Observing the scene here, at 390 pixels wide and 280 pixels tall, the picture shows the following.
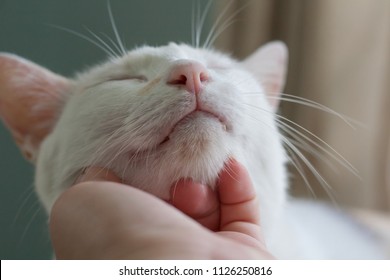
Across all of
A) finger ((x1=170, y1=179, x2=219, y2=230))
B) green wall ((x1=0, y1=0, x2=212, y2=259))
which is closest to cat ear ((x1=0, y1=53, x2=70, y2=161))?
green wall ((x1=0, y1=0, x2=212, y2=259))

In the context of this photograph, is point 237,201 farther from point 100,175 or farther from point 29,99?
point 29,99

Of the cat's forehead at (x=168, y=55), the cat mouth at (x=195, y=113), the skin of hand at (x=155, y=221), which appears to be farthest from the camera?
the cat's forehead at (x=168, y=55)

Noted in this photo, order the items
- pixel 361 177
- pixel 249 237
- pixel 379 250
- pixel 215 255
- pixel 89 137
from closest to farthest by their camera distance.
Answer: pixel 215 255 → pixel 249 237 → pixel 89 137 → pixel 379 250 → pixel 361 177

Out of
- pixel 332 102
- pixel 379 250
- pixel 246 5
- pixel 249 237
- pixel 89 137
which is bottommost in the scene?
pixel 379 250

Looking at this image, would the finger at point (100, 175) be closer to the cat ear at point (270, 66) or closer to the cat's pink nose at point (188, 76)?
the cat's pink nose at point (188, 76)

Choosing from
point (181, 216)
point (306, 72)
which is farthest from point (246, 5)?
point (181, 216)

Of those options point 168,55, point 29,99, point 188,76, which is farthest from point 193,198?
point 29,99

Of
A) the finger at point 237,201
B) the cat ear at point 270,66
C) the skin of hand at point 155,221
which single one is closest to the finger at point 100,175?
the skin of hand at point 155,221

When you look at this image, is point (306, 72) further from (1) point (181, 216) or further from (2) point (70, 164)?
(1) point (181, 216)

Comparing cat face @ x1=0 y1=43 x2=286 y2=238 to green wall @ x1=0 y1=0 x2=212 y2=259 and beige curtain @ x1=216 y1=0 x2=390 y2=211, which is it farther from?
beige curtain @ x1=216 y1=0 x2=390 y2=211
